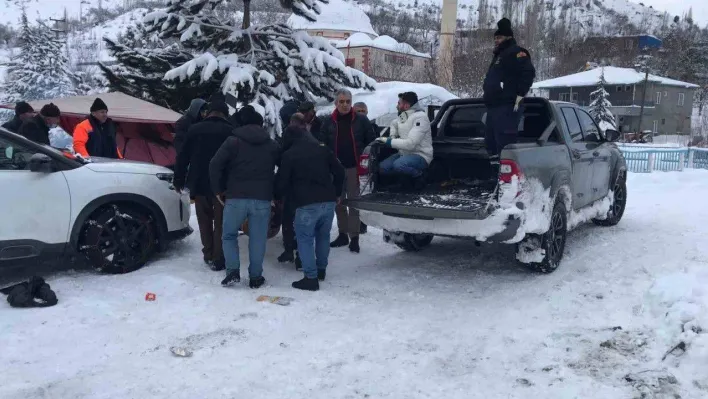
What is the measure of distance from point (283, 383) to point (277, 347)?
0.59m

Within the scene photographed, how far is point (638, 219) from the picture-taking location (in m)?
9.03

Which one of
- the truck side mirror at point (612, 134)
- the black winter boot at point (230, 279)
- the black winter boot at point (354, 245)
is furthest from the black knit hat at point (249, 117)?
the truck side mirror at point (612, 134)

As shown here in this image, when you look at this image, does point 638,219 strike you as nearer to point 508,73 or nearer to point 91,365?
point 508,73

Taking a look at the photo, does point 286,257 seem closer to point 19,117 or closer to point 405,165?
point 405,165

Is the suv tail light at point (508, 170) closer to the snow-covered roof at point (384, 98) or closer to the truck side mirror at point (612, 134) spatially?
the truck side mirror at point (612, 134)

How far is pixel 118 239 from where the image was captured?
5785 millimetres

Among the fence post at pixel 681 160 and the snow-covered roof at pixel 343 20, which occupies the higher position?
the snow-covered roof at pixel 343 20

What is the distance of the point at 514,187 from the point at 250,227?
8.22 feet

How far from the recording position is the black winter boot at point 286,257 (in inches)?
255

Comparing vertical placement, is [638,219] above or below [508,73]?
below

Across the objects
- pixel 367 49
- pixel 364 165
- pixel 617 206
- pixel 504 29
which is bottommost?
pixel 617 206

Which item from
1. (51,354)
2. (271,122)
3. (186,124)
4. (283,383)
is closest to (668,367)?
(283,383)

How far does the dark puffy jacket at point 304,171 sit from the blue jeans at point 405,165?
0.93 metres

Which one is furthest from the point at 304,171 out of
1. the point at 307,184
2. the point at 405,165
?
the point at 405,165
